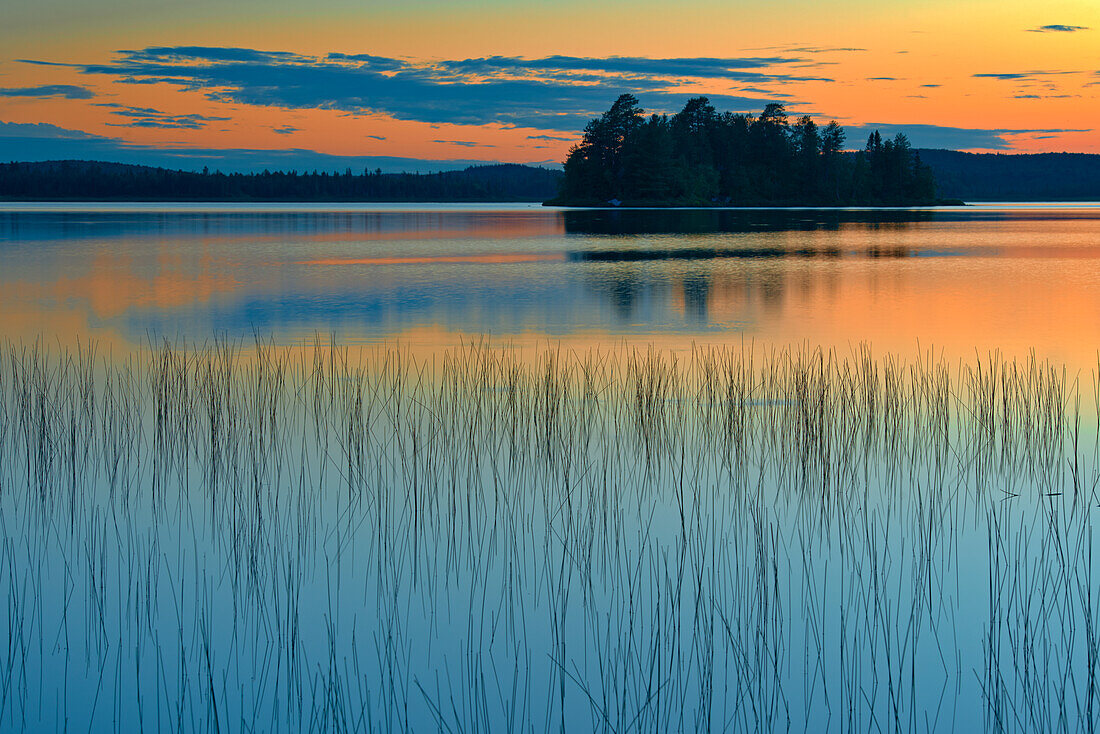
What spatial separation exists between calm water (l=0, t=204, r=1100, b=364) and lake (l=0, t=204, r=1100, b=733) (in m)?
1.49

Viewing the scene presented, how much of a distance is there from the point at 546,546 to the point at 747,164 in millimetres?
130981

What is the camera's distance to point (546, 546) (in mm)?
6199

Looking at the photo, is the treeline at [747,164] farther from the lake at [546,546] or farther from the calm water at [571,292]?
the lake at [546,546]

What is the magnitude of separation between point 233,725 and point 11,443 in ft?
17.6

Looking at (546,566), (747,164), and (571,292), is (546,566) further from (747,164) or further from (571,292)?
(747,164)

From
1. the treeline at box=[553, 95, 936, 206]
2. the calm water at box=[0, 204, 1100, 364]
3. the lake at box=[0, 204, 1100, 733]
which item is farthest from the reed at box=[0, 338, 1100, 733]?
the treeline at box=[553, 95, 936, 206]

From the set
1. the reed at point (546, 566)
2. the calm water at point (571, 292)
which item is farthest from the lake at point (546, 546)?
the calm water at point (571, 292)

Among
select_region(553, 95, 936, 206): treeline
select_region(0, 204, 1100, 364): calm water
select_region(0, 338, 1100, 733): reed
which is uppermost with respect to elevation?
select_region(553, 95, 936, 206): treeline

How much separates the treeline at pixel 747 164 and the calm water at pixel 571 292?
8108cm

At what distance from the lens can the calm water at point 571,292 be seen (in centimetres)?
1586

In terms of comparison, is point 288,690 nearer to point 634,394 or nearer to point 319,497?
point 319,497

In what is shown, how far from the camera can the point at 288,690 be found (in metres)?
4.55

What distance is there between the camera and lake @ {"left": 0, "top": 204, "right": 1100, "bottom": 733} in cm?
453

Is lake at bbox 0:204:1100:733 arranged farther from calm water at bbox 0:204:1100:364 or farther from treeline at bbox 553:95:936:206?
treeline at bbox 553:95:936:206
